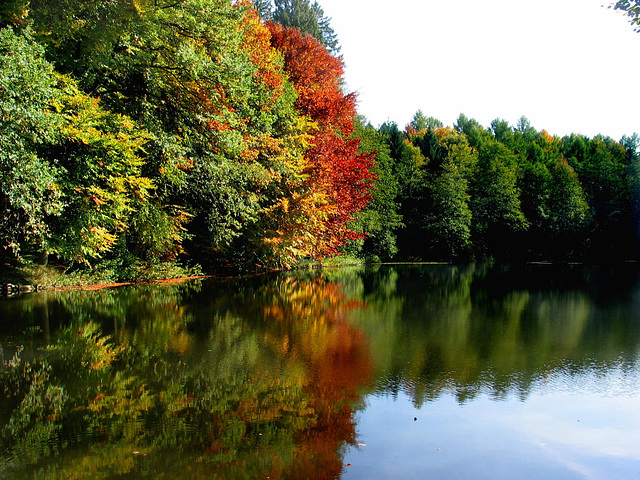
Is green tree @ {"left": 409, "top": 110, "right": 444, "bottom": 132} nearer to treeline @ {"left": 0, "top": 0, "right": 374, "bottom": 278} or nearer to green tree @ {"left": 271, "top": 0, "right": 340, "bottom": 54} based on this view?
green tree @ {"left": 271, "top": 0, "right": 340, "bottom": 54}

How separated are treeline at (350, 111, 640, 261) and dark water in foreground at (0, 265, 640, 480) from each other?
37.5m

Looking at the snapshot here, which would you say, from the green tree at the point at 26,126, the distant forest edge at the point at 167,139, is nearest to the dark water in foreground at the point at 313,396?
the green tree at the point at 26,126

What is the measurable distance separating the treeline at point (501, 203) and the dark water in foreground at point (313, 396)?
123 feet

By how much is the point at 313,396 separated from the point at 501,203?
168ft

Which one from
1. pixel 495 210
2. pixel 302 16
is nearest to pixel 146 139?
pixel 302 16

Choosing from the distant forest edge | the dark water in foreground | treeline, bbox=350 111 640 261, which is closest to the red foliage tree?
the distant forest edge

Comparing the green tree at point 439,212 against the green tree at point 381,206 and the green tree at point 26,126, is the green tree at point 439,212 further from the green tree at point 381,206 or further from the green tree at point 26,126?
the green tree at point 26,126

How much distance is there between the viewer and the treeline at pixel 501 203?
5128cm

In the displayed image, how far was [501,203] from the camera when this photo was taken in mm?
54500

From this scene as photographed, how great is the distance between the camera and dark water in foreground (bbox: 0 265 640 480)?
15.0 ft

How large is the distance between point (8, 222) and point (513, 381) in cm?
1147

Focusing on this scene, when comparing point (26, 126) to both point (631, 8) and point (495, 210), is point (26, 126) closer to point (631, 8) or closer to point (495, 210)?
point (631, 8)

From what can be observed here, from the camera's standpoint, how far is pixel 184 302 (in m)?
15.1

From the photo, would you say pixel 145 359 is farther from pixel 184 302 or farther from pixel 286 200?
pixel 286 200
